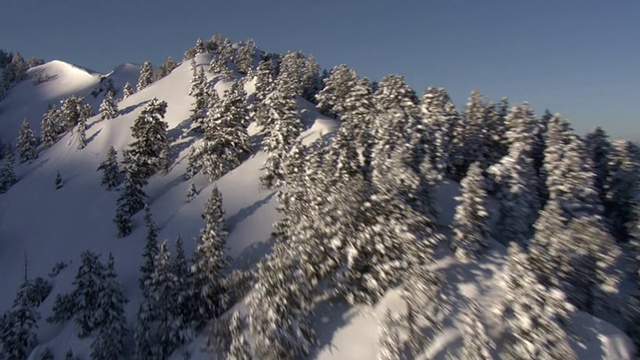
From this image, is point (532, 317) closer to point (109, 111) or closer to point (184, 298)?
point (184, 298)

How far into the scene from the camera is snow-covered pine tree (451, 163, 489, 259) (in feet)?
88.1

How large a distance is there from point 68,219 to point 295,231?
49241 millimetres

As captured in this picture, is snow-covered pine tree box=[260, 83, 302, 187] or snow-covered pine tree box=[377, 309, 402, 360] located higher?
snow-covered pine tree box=[377, 309, 402, 360]

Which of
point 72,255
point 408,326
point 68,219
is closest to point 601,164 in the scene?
point 408,326

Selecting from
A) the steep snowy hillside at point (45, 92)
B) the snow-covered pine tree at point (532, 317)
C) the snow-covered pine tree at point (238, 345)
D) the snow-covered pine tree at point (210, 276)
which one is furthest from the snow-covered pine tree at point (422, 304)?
the steep snowy hillside at point (45, 92)

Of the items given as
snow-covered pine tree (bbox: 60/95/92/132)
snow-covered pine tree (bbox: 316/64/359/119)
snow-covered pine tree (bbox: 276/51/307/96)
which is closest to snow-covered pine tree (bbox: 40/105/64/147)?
snow-covered pine tree (bbox: 60/95/92/132)

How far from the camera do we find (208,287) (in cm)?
3070

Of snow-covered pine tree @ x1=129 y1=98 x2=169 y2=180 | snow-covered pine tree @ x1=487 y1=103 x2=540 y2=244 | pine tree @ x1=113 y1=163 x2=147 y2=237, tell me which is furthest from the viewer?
snow-covered pine tree @ x1=129 y1=98 x2=169 y2=180

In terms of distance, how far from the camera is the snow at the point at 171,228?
23.7 metres

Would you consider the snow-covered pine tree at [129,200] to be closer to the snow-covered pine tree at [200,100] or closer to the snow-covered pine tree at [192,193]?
the snow-covered pine tree at [192,193]

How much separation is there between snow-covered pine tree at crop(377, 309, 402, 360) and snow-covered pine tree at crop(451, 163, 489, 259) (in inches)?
305

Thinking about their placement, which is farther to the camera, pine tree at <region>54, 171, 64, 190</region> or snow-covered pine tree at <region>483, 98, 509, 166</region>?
pine tree at <region>54, 171, 64, 190</region>

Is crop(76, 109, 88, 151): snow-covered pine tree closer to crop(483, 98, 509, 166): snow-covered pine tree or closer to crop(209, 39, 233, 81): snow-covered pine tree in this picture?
crop(209, 39, 233, 81): snow-covered pine tree

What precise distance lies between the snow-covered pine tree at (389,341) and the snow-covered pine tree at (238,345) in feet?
27.6
